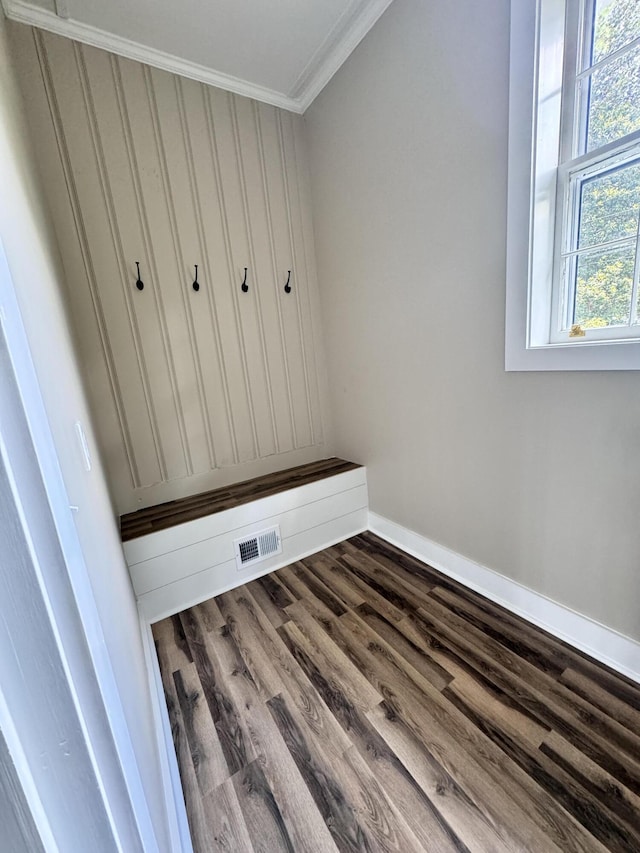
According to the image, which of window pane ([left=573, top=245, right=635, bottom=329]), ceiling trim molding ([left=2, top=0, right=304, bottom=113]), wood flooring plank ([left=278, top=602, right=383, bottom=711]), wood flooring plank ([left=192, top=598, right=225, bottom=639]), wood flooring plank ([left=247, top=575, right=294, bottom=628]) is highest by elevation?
ceiling trim molding ([left=2, top=0, right=304, bottom=113])

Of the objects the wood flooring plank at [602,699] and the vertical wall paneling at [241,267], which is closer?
the wood flooring plank at [602,699]

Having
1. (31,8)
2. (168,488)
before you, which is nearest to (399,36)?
(31,8)

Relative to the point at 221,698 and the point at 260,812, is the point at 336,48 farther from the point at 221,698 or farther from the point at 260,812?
the point at 260,812

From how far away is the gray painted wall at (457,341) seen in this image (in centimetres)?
126

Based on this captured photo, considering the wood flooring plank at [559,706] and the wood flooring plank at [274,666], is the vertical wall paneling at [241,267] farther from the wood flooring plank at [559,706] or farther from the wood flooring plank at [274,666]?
the wood flooring plank at [559,706]

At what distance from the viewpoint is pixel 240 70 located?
189 centimetres

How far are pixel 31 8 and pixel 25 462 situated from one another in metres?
2.41

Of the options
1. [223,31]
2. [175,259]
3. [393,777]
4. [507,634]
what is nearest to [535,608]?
[507,634]

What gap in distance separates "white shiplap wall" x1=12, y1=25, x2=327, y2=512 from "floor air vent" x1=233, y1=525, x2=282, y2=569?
1.49 feet

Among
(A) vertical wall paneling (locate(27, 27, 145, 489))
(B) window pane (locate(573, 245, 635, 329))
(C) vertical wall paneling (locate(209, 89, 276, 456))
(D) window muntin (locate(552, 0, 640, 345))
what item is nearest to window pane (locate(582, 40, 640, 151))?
(D) window muntin (locate(552, 0, 640, 345))

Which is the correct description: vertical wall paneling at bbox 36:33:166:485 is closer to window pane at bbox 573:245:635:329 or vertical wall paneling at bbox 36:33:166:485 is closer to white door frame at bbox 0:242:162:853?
white door frame at bbox 0:242:162:853

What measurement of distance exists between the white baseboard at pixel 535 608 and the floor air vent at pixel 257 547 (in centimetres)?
77

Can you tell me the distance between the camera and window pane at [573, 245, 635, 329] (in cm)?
117

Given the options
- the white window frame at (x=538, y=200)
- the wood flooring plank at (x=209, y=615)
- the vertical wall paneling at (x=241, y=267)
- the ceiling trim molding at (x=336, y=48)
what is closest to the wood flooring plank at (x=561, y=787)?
the wood flooring plank at (x=209, y=615)
